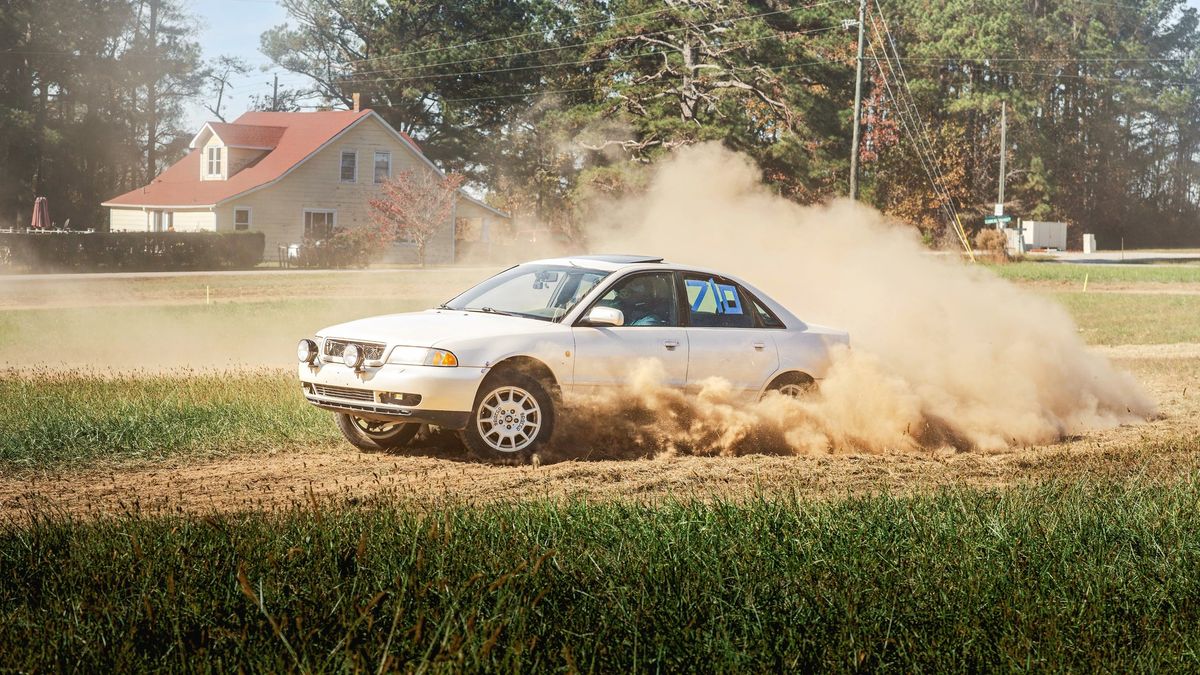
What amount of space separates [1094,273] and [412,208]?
28.3 meters

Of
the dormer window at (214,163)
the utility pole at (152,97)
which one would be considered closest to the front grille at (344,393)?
the dormer window at (214,163)

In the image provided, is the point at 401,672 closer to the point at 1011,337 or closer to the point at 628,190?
the point at 1011,337

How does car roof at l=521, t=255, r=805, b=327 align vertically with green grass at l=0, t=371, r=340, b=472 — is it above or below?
above

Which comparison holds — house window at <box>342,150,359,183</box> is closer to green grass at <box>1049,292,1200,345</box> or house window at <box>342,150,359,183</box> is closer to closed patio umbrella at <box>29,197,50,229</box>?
closed patio umbrella at <box>29,197,50,229</box>

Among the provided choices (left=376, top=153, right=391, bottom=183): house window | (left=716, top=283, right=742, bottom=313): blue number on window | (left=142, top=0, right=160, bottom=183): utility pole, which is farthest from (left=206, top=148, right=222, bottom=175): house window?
(left=716, top=283, right=742, bottom=313): blue number on window

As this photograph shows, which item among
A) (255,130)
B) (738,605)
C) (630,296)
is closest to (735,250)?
(630,296)

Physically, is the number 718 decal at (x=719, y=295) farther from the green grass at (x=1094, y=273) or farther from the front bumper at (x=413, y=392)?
the green grass at (x=1094, y=273)

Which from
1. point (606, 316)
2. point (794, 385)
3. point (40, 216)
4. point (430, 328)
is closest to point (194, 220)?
point (40, 216)

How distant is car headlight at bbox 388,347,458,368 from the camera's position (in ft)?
32.9

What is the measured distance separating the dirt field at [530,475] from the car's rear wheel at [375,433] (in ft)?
0.36

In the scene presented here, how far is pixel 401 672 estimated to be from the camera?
15.3 ft

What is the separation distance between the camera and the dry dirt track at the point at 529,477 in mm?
8546

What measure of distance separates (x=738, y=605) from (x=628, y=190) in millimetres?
44912

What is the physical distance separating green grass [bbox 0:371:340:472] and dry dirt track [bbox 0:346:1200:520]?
1.88ft
